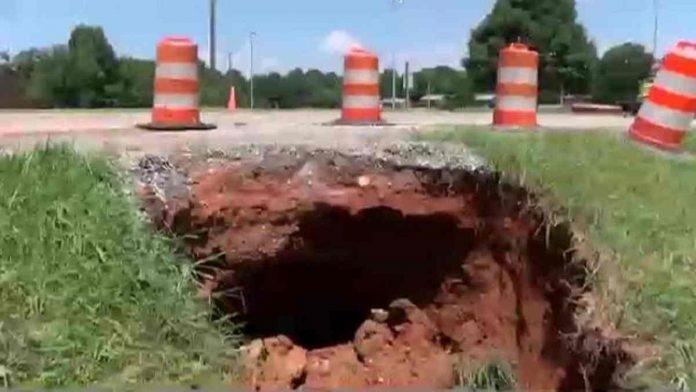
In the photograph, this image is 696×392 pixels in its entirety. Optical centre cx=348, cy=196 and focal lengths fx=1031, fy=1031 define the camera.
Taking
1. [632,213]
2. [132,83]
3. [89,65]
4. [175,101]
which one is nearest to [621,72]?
[132,83]

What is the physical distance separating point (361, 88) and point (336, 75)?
81.4 ft

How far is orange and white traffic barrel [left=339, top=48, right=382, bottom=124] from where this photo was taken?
1032 centimetres

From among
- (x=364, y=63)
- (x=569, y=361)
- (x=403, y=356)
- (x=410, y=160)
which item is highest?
(x=364, y=63)

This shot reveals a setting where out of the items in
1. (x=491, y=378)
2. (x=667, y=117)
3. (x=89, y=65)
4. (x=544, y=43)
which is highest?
(x=544, y=43)

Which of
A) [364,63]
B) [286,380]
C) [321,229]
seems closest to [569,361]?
[286,380]

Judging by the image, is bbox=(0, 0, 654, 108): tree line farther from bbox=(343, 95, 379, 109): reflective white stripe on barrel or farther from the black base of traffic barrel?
the black base of traffic barrel

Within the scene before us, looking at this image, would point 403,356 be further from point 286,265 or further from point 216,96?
point 216,96

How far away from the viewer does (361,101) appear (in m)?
10.4

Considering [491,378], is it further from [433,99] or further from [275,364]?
[433,99]

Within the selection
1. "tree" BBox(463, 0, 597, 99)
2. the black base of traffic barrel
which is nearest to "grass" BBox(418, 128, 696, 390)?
the black base of traffic barrel

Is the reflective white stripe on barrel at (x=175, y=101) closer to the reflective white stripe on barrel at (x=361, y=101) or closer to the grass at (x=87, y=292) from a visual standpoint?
the reflective white stripe on barrel at (x=361, y=101)

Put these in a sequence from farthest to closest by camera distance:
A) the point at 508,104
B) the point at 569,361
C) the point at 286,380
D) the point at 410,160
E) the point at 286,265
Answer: the point at 508,104
the point at 286,265
the point at 410,160
the point at 286,380
the point at 569,361

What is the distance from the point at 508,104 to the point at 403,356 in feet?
10.6

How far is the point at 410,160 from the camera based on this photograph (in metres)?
6.91
